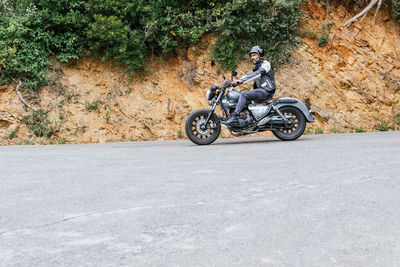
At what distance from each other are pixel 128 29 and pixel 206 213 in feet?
39.5

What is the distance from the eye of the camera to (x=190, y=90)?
53.9 feet

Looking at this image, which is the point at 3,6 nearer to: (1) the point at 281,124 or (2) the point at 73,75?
(2) the point at 73,75

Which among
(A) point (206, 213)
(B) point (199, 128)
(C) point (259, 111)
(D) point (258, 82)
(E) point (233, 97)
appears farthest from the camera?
(D) point (258, 82)

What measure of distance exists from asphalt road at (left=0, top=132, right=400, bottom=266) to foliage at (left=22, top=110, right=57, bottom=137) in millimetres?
7250

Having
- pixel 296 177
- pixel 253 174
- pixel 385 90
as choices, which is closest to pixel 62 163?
pixel 253 174

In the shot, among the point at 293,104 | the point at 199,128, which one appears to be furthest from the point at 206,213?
the point at 293,104

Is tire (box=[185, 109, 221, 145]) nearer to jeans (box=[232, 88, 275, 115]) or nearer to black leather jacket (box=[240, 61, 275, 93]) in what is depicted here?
jeans (box=[232, 88, 275, 115])

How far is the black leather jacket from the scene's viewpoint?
37.2 feet

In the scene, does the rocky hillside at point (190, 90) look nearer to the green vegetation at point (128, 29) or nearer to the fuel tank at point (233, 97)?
the green vegetation at point (128, 29)

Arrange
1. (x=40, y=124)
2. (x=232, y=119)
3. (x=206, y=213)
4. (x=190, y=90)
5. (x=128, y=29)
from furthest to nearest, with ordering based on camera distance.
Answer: (x=190, y=90)
(x=128, y=29)
(x=40, y=124)
(x=232, y=119)
(x=206, y=213)

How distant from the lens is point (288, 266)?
3061 mm

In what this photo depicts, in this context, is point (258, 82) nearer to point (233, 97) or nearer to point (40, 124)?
point (233, 97)

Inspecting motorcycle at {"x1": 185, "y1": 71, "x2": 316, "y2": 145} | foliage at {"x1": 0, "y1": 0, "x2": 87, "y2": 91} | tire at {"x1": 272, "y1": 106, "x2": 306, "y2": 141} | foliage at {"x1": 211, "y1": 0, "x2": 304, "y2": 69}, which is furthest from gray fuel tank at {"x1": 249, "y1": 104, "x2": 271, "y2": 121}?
foliage at {"x1": 0, "y1": 0, "x2": 87, "y2": 91}

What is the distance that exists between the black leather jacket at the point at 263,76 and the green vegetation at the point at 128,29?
4393 millimetres
